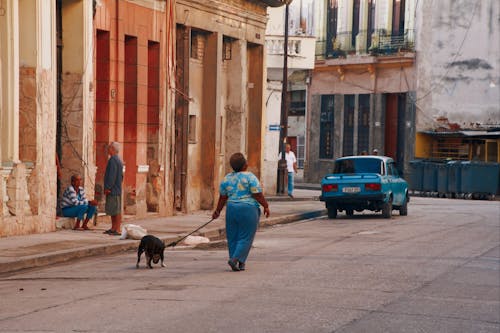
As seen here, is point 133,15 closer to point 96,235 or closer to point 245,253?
point 96,235

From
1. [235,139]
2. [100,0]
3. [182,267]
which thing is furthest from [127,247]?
[235,139]

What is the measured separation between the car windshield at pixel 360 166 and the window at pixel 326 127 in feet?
89.1

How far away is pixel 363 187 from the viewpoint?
24.6 m

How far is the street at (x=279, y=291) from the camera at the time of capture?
924cm

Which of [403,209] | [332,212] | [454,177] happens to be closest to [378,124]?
[454,177]

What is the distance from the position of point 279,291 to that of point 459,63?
39164mm

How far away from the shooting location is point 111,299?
34.6 ft

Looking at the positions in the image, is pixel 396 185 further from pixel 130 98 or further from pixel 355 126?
pixel 355 126

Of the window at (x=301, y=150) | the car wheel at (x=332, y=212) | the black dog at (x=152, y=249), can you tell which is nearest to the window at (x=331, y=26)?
the window at (x=301, y=150)

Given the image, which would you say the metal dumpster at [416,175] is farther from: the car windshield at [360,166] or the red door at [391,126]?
the car windshield at [360,166]

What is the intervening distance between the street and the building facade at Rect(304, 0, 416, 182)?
31.8m

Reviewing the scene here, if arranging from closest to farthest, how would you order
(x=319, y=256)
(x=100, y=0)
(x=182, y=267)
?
(x=182, y=267), (x=319, y=256), (x=100, y=0)

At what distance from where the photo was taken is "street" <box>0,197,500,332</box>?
364 inches

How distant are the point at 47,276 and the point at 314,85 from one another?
41454 millimetres
